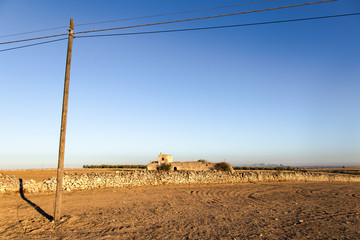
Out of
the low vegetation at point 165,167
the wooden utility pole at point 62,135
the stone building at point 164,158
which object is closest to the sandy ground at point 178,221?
the wooden utility pole at point 62,135

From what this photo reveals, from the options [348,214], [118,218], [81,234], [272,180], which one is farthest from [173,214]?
[272,180]

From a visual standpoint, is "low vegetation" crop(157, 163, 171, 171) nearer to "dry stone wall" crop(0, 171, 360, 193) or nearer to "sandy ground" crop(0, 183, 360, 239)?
"dry stone wall" crop(0, 171, 360, 193)

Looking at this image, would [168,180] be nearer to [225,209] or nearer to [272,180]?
[225,209]

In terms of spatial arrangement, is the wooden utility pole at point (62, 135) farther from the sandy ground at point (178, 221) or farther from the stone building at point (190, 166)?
the stone building at point (190, 166)

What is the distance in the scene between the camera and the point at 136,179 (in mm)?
21500

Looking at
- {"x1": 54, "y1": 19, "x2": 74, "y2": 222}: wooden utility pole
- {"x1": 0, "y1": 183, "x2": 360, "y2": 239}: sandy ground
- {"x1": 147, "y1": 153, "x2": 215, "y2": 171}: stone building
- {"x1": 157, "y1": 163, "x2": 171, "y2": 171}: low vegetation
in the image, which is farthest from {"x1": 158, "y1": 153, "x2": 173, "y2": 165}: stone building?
{"x1": 54, "y1": 19, "x2": 74, "y2": 222}: wooden utility pole

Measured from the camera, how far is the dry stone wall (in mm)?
16672

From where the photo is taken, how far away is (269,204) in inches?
524

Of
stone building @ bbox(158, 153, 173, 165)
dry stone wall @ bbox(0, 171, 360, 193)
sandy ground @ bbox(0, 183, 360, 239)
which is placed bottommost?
sandy ground @ bbox(0, 183, 360, 239)

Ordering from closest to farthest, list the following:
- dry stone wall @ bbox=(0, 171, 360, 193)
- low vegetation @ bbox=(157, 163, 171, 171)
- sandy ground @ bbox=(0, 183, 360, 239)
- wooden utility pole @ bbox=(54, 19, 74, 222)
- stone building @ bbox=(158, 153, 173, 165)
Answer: sandy ground @ bbox=(0, 183, 360, 239), wooden utility pole @ bbox=(54, 19, 74, 222), dry stone wall @ bbox=(0, 171, 360, 193), low vegetation @ bbox=(157, 163, 171, 171), stone building @ bbox=(158, 153, 173, 165)

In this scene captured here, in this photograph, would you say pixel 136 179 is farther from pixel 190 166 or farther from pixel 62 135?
pixel 190 166

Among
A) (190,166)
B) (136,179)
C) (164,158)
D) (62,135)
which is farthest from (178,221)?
(164,158)

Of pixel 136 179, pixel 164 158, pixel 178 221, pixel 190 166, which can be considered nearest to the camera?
pixel 178 221

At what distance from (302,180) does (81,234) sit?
30.3 m
